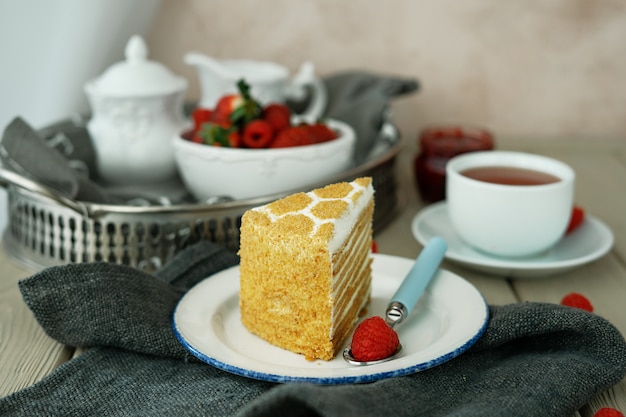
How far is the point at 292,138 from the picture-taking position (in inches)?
46.4

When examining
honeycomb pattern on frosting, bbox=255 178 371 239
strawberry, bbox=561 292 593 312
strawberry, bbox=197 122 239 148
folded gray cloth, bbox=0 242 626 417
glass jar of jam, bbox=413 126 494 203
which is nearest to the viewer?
folded gray cloth, bbox=0 242 626 417

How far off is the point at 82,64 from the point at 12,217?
0.44 m

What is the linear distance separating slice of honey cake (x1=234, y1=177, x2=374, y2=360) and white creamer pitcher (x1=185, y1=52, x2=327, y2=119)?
552mm

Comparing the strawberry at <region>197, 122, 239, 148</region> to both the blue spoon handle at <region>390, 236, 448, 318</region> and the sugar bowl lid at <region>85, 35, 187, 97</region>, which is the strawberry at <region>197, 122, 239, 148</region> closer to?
the sugar bowl lid at <region>85, 35, 187, 97</region>

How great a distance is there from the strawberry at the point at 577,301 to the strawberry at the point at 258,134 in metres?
0.49

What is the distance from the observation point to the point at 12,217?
1143mm

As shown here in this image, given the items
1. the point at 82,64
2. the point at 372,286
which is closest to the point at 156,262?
the point at 372,286

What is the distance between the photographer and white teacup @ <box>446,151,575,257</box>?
1.04m

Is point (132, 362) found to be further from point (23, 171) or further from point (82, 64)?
point (82, 64)

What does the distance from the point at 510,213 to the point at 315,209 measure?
33 centimetres

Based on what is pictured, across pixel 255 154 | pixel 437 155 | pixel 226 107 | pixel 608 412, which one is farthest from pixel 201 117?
pixel 608 412

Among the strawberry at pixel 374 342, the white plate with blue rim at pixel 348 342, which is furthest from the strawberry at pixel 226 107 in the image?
the strawberry at pixel 374 342

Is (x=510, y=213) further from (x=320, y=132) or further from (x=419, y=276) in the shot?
(x=320, y=132)

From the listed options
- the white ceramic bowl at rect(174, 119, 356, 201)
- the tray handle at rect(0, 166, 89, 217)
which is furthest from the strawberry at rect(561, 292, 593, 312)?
the tray handle at rect(0, 166, 89, 217)
